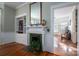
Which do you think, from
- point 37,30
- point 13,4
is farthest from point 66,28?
point 13,4

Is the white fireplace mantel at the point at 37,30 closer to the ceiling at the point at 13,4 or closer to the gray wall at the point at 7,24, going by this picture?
the gray wall at the point at 7,24

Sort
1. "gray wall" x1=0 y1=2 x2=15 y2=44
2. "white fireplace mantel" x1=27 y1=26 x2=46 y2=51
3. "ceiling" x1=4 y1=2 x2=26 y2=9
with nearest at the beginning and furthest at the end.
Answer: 1. "ceiling" x1=4 y1=2 x2=26 y2=9
2. "gray wall" x1=0 y1=2 x2=15 y2=44
3. "white fireplace mantel" x1=27 y1=26 x2=46 y2=51

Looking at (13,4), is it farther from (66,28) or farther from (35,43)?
(66,28)

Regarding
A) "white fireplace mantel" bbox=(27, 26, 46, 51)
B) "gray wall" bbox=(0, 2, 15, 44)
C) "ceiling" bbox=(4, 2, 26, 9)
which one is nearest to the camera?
"ceiling" bbox=(4, 2, 26, 9)

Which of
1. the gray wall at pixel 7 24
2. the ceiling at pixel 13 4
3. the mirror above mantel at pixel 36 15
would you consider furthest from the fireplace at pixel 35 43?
the ceiling at pixel 13 4

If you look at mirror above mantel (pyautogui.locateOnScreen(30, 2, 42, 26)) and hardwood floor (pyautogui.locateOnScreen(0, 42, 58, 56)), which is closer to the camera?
hardwood floor (pyautogui.locateOnScreen(0, 42, 58, 56))

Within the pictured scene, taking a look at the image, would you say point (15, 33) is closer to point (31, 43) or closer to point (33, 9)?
point (31, 43)

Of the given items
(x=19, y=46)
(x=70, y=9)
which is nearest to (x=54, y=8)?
(x=70, y=9)

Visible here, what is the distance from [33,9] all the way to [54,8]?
51cm

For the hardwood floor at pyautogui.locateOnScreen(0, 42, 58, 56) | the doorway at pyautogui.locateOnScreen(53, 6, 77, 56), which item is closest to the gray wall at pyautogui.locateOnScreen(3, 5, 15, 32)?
the hardwood floor at pyautogui.locateOnScreen(0, 42, 58, 56)

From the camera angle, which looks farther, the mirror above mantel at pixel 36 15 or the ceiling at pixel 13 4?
the mirror above mantel at pixel 36 15

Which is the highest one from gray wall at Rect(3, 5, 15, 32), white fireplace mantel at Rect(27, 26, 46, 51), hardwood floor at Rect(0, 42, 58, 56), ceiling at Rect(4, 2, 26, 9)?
ceiling at Rect(4, 2, 26, 9)

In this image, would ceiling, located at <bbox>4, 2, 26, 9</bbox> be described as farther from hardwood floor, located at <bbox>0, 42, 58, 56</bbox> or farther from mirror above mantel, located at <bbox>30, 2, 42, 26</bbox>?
hardwood floor, located at <bbox>0, 42, 58, 56</bbox>

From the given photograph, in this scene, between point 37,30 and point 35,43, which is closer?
point 35,43
